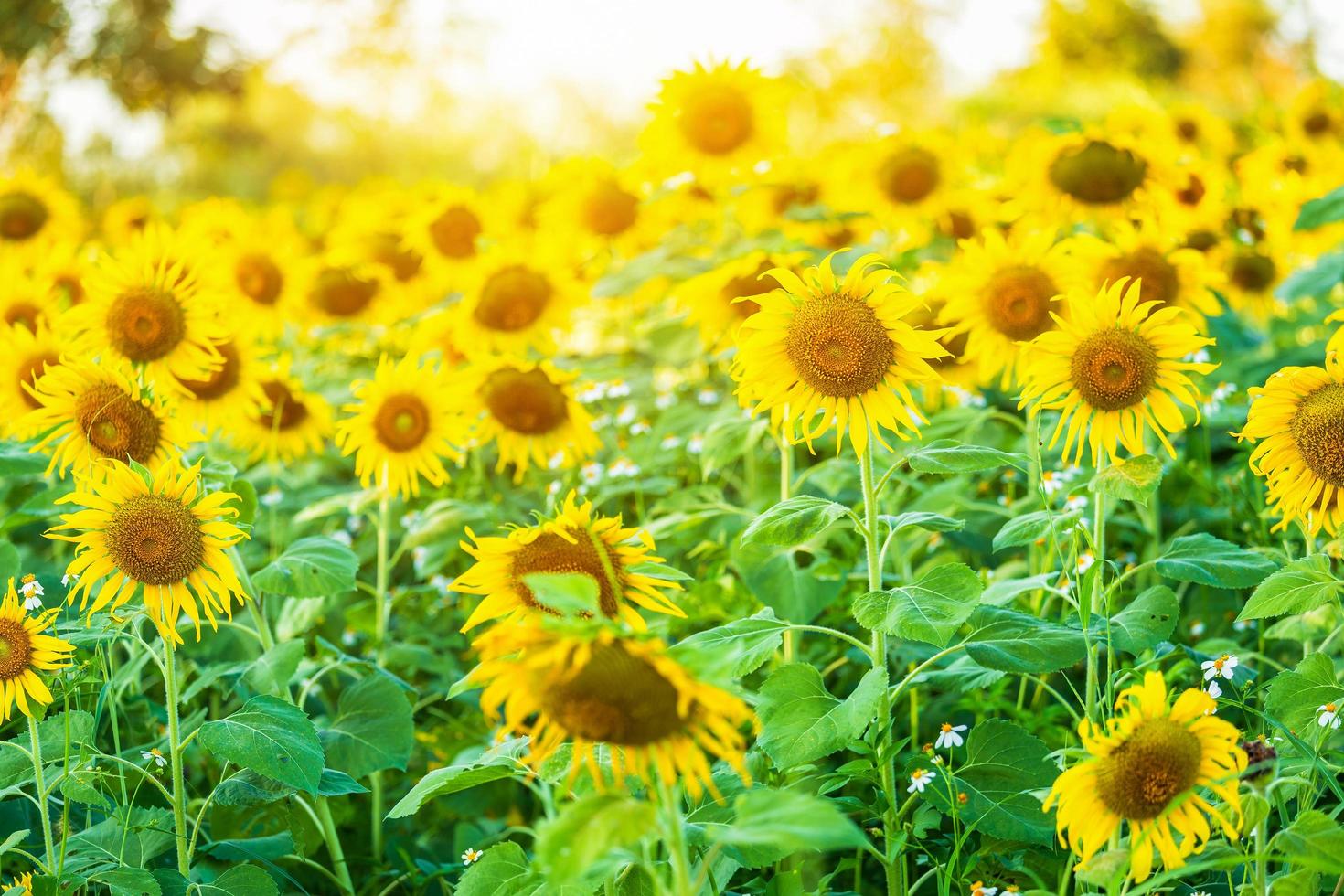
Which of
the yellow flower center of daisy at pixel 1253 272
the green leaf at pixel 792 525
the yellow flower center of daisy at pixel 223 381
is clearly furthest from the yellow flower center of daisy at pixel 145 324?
the yellow flower center of daisy at pixel 1253 272

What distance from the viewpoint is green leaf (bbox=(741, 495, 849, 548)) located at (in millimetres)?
2301

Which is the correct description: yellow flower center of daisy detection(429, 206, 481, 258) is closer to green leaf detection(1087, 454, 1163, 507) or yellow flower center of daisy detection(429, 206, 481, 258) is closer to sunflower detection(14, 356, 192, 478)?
sunflower detection(14, 356, 192, 478)

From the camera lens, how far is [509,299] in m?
4.40

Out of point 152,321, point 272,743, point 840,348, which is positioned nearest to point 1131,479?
point 840,348

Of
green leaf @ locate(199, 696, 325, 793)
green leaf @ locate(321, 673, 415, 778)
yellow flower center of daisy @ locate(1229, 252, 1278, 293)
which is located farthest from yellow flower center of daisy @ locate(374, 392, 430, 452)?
yellow flower center of daisy @ locate(1229, 252, 1278, 293)

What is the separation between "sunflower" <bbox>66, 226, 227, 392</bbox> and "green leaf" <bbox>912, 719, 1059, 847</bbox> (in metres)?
1.98

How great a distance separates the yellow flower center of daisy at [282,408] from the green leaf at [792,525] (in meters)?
1.92

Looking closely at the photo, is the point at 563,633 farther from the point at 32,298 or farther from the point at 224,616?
the point at 32,298

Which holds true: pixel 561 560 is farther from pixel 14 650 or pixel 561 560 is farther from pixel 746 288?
pixel 746 288

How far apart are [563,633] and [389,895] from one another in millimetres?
1703

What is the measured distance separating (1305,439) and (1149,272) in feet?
3.81

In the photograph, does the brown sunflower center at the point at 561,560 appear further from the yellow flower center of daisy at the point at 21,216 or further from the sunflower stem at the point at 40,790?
the yellow flower center of daisy at the point at 21,216

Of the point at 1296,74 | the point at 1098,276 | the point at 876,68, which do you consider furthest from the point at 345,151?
the point at 1098,276

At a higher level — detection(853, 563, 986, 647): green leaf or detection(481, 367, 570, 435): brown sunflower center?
A: detection(481, 367, 570, 435): brown sunflower center
